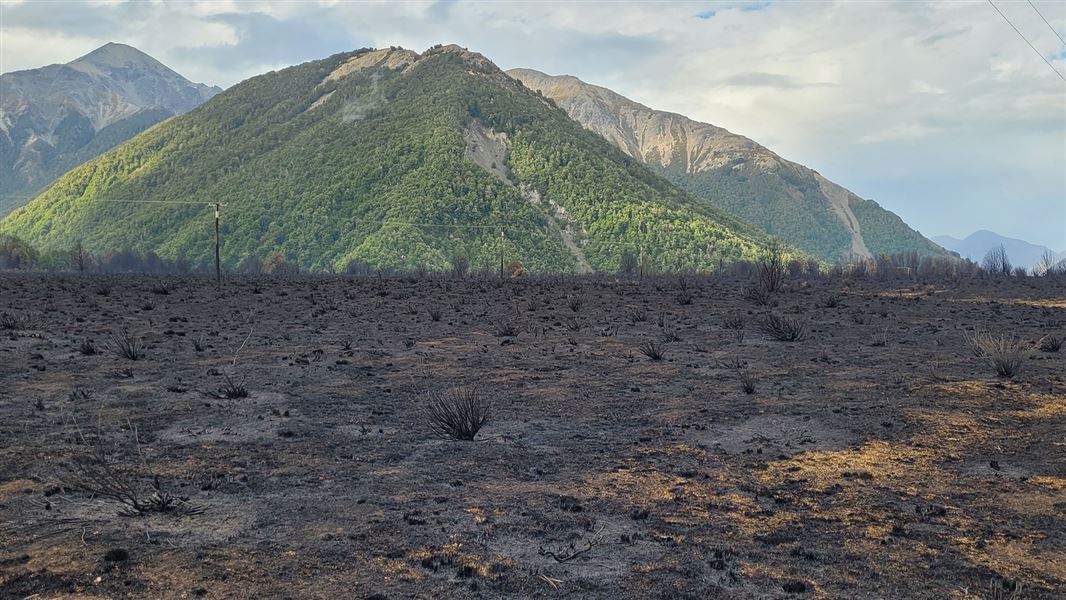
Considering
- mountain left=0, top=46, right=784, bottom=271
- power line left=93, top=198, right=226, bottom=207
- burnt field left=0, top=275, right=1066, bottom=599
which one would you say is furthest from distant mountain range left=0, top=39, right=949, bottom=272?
burnt field left=0, top=275, right=1066, bottom=599

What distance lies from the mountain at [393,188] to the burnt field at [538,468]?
267ft

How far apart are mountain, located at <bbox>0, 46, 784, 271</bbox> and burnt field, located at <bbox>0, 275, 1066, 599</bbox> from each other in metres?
81.3

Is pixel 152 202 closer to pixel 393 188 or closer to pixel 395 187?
pixel 393 188

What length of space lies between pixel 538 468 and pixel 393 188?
110990 millimetres

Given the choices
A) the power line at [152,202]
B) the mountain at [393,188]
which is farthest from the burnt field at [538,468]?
the power line at [152,202]

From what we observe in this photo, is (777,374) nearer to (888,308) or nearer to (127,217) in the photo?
(888,308)

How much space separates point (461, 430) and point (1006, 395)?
10.4 m

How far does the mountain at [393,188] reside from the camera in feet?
368

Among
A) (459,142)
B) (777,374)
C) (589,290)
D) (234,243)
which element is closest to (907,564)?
(777,374)

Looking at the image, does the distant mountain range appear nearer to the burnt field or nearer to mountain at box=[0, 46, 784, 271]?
mountain at box=[0, 46, 784, 271]

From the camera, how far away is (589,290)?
4328 cm

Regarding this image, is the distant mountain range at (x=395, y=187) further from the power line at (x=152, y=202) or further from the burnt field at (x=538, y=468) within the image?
the burnt field at (x=538, y=468)

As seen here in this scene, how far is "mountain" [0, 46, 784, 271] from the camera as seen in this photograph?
4414 inches

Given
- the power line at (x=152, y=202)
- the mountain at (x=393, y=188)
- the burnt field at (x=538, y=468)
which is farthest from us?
the power line at (x=152, y=202)
